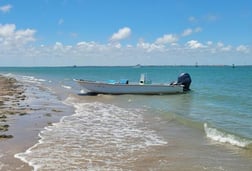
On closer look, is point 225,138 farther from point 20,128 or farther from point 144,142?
point 20,128

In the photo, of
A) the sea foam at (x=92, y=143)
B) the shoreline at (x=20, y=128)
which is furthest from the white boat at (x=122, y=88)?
the sea foam at (x=92, y=143)

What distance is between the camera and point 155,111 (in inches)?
979

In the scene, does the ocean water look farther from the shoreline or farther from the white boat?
the white boat

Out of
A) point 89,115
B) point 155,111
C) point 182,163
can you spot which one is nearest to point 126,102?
point 155,111

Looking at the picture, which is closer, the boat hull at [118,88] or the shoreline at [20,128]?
the shoreline at [20,128]

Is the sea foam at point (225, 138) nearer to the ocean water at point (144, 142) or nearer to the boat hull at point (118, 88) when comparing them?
the ocean water at point (144, 142)

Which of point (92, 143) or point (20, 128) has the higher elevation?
point (20, 128)

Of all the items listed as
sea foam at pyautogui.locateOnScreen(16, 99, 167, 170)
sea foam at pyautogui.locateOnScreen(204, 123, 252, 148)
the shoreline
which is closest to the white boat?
the shoreline

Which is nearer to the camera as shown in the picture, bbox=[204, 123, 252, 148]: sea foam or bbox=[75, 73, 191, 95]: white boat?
bbox=[204, 123, 252, 148]: sea foam

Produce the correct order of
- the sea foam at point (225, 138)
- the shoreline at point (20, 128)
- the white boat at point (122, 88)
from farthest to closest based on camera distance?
the white boat at point (122, 88) < the sea foam at point (225, 138) < the shoreline at point (20, 128)

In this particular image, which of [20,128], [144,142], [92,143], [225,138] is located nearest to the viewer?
[92,143]

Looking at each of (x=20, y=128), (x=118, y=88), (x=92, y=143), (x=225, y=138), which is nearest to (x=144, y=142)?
(x=92, y=143)

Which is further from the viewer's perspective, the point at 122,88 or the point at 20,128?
the point at 122,88

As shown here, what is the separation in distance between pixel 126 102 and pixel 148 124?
1160 centimetres
